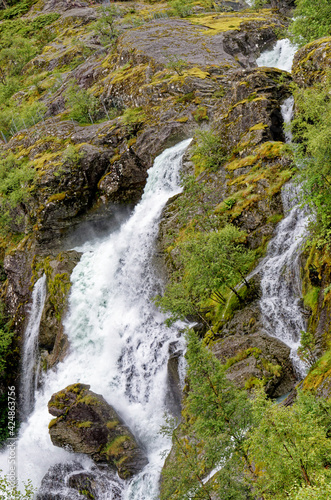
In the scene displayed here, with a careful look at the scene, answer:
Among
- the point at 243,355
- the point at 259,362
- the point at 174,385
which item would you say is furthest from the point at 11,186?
the point at 259,362

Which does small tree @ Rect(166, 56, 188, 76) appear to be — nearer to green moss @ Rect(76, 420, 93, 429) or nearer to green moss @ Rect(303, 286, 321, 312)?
green moss @ Rect(303, 286, 321, 312)

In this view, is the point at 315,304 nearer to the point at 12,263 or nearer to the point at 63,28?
the point at 12,263

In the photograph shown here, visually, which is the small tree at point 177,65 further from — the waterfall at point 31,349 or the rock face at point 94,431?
the rock face at point 94,431

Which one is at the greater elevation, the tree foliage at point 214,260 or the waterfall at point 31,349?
the tree foliage at point 214,260

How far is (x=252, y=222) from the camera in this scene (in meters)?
21.6

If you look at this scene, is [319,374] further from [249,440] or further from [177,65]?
[177,65]

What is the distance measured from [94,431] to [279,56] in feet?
149

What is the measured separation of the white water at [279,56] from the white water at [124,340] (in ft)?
60.0

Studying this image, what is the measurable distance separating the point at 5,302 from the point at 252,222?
31.1m

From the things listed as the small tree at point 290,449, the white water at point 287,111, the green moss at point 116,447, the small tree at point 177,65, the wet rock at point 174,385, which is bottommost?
the green moss at point 116,447

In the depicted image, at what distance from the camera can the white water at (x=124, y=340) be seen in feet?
75.9

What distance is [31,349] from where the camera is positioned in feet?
120

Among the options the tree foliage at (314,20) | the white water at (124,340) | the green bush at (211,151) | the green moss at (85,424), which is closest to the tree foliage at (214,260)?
the white water at (124,340)

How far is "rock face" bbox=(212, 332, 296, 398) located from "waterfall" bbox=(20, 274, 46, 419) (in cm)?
2341
